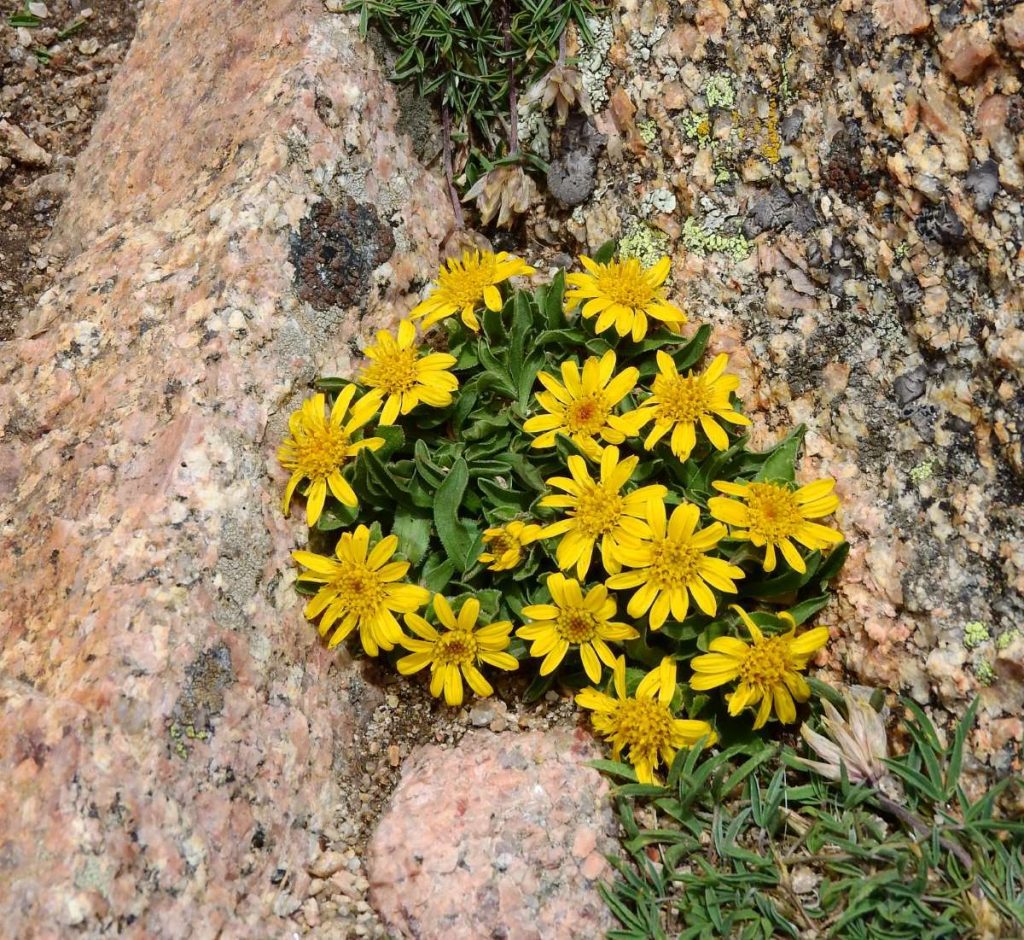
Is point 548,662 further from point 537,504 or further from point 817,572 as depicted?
point 817,572

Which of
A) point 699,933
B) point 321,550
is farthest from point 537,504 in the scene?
point 699,933

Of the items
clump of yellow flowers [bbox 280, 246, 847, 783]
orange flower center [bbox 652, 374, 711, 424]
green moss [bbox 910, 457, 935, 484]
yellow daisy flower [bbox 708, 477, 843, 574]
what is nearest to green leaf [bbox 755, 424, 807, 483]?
clump of yellow flowers [bbox 280, 246, 847, 783]

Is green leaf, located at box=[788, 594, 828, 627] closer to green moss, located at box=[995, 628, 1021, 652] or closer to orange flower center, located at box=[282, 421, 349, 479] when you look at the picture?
green moss, located at box=[995, 628, 1021, 652]

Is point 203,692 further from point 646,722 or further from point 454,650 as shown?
point 646,722

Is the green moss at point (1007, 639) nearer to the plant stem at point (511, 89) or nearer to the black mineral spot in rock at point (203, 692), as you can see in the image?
the black mineral spot in rock at point (203, 692)

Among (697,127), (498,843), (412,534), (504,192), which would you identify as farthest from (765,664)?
(504,192)

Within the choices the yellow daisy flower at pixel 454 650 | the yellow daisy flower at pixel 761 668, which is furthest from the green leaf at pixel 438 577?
the yellow daisy flower at pixel 761 668
